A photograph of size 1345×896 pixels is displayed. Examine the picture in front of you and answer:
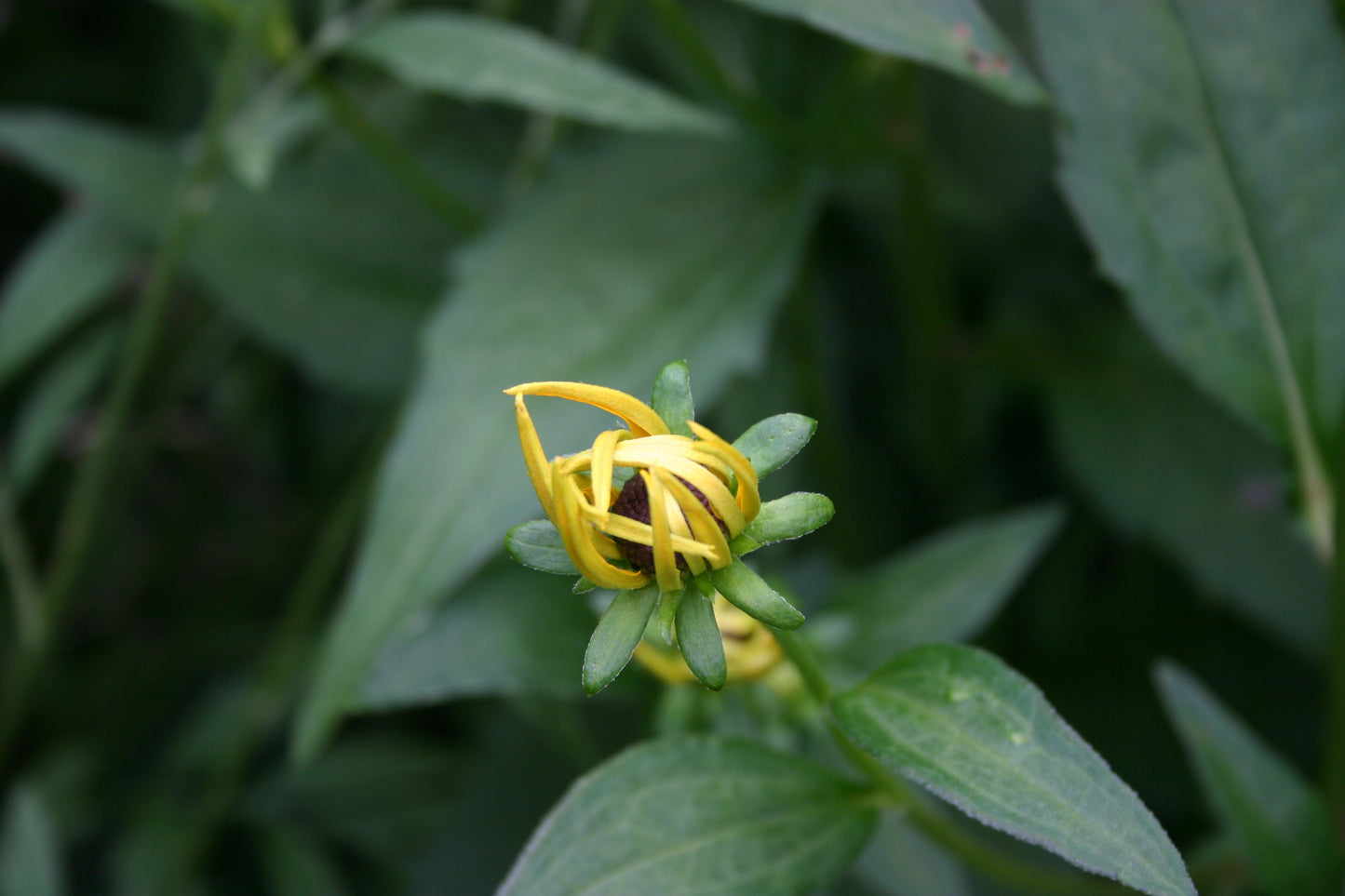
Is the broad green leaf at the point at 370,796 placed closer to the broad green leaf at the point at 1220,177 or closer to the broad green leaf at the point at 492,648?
the broad green leaf at the point at 492,648

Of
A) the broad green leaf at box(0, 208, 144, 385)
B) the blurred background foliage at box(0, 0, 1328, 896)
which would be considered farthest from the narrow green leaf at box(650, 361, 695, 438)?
the broad green leaf at box(0, 208, 144, 385)

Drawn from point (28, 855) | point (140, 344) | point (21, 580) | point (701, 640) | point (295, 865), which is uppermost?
point (701, 640)

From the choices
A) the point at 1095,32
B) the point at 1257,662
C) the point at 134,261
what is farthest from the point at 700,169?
the point at 1257,662

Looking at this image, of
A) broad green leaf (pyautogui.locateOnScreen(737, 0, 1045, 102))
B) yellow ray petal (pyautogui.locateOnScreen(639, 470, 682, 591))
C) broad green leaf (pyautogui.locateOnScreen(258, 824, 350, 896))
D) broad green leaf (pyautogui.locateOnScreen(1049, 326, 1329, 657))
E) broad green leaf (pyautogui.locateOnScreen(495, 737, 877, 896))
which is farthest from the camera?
broad green leaf (pyautogui.locateOnScreen(258, 824, 350, 896))

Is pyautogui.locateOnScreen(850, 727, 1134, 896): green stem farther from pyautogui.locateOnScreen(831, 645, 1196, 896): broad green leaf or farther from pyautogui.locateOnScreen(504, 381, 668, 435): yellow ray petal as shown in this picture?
pyautogui.locateOnScreen(504, 381, 668, 435): yellow ray petal

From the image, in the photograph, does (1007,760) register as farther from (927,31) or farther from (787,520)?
(927,31)

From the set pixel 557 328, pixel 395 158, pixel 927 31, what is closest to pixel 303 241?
pixel 395 158

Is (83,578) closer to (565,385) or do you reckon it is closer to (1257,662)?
(565,385)
